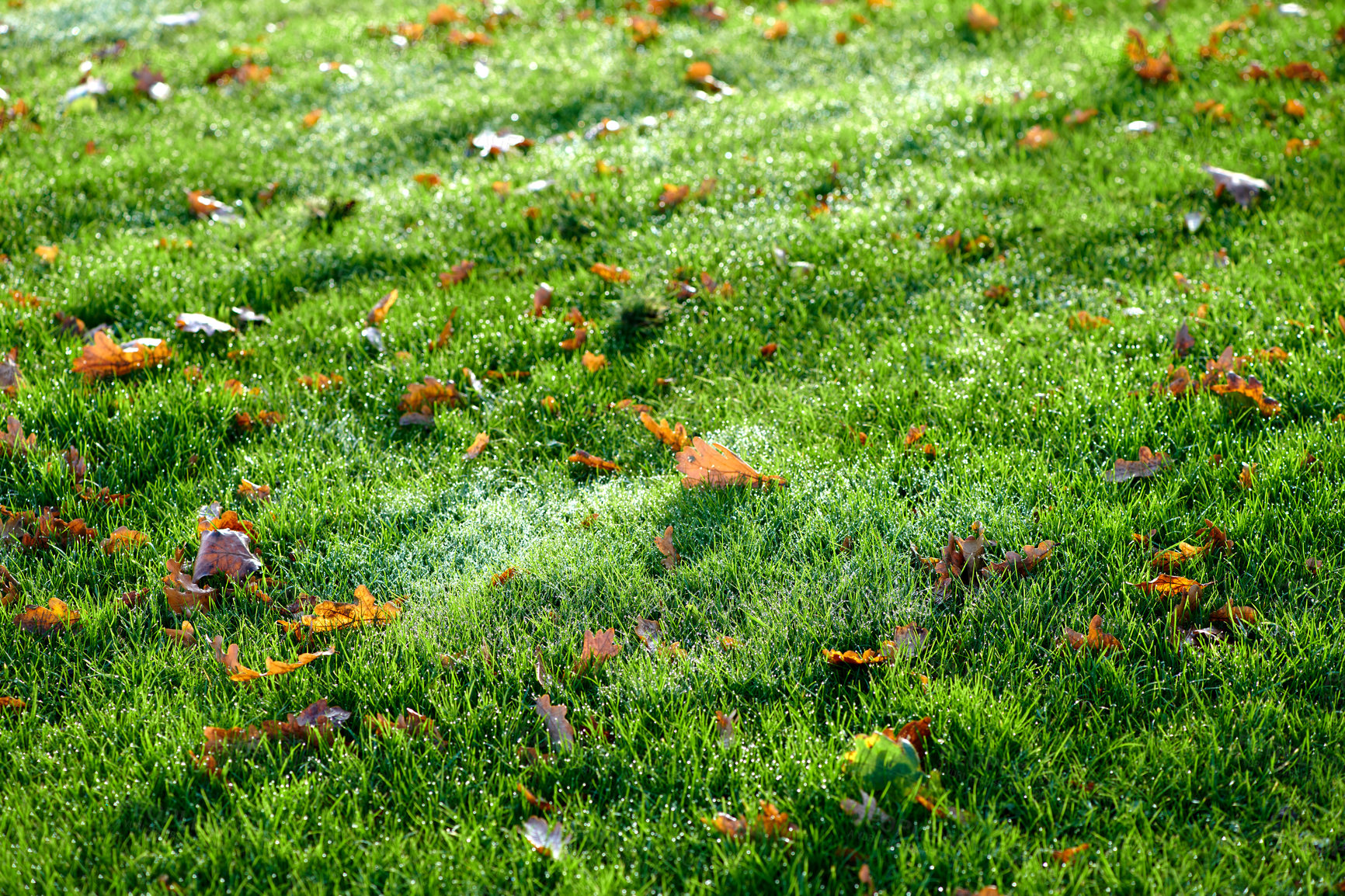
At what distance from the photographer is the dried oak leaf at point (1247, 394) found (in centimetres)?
356

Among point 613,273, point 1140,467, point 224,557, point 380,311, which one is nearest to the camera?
point 224,557

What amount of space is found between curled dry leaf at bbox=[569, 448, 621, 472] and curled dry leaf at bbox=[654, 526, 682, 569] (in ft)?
1.57

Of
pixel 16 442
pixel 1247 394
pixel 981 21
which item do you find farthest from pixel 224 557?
pixel 981 21

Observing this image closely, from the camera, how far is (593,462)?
3693 millimetres

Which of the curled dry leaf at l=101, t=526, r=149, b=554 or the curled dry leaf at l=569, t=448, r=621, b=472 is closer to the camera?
the curled dry leaf at l=101, t=526, r=149, b=554

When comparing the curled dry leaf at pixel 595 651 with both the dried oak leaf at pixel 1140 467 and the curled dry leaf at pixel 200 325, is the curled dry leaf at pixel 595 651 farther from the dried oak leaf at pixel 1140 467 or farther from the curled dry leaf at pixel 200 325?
the curled dry leaf at pixel 200 325

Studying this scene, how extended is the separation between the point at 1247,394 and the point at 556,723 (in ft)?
8.70

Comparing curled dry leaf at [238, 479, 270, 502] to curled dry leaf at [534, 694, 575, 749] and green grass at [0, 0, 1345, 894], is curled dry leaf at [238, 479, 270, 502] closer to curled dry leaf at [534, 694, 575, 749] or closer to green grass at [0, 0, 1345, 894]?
green grass at [0, 0, 1345, 894]

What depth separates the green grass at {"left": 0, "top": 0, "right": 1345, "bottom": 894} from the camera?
2328 millimetres

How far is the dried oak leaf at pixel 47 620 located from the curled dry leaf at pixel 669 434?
191 centimetres

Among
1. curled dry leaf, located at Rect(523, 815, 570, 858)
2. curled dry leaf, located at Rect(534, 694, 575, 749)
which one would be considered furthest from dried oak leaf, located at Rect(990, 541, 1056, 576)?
curled dry leaf, located at Rect(523, 815, 570, 858)

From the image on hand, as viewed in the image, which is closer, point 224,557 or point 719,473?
point 224,557

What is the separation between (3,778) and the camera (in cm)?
247

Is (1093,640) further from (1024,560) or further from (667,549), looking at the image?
(667,549)
